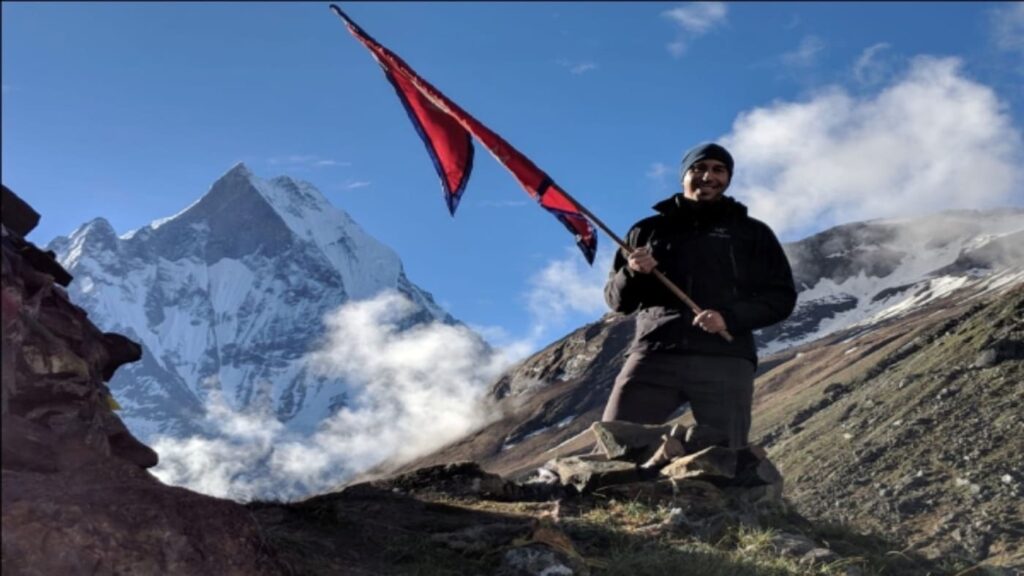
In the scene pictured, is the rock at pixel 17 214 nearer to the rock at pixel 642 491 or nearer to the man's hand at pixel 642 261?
the man's hand at pixel 642 261

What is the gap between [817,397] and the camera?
84938mm

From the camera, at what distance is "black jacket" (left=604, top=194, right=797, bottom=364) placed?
8.33m

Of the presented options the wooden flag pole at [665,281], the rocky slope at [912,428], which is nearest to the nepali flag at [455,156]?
the wooden flag pole at [665,281]

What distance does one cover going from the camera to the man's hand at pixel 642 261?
795cm

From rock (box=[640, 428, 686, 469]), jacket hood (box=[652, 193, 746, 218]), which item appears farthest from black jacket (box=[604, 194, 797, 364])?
rock (box=[640, 428, 686, 469])

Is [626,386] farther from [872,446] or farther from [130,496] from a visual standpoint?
[872,446]

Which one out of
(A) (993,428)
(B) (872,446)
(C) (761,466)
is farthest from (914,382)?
(C) (761,466)

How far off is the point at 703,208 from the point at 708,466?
1.99 meters

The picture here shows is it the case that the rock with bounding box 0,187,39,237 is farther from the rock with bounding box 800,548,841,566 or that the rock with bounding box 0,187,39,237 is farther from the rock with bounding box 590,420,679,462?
the rock with bounding box 800,548,841,566

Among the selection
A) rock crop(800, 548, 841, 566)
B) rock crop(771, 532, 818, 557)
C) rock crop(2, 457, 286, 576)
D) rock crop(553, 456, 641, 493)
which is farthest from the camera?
rock crop(553, 456, 641, 493)

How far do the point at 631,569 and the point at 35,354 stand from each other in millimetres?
3540

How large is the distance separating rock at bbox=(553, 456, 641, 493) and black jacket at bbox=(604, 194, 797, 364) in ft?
3.22

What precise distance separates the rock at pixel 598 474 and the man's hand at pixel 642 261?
1.68 m

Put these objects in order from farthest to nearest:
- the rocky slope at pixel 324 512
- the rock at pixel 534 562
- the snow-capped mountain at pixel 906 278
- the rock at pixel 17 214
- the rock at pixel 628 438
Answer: the snow-capped mountain at pixel 906 278, the rock at pixel 628 438, the rock at pixel 17 214, the rock at pixel 534 562, the rocky slope at pixel 324 512
